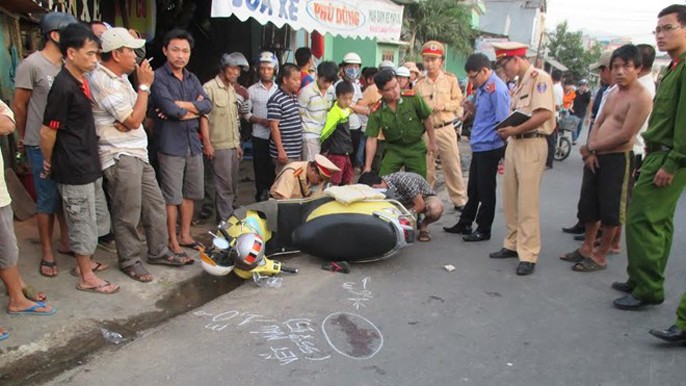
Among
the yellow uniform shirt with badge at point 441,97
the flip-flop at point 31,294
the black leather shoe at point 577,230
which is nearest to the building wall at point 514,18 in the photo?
the yellow uniform shirt with badge at point 441,97

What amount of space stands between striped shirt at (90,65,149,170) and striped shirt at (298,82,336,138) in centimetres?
243

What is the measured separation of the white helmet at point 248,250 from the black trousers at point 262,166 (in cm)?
221

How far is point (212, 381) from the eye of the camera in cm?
273

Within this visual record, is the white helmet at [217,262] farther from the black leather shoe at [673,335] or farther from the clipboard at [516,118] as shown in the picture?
the black leather shoe at [673,335]

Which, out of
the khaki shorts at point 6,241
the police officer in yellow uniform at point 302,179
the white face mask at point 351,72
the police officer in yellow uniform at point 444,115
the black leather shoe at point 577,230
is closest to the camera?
the khaki shorts at point 6,241

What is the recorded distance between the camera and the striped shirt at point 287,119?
554 centimetres

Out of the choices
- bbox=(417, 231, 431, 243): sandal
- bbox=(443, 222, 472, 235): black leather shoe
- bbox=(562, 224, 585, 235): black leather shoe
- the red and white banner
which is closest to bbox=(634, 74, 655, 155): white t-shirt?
bbox=(562, 224, 585, 235): black leather shoe

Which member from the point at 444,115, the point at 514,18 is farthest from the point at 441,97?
the point at 514,18

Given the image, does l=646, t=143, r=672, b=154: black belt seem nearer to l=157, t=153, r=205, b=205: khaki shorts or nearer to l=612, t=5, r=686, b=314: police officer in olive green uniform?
l=612, t=5, r=686, b=314: police officer in olive green uniform

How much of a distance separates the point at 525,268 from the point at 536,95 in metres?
1.40

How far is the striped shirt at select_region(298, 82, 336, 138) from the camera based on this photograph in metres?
6.03

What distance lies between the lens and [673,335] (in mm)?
3096

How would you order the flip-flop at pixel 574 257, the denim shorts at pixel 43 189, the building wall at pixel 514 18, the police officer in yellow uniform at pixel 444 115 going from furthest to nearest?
1. the building wall at pixel 514 18
2. the police officer in yellow uniform at pixel 444 115
3. the flip-flop at pixel 574 257
4. the denim shorts at pixel 43 189

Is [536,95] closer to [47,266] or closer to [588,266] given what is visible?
[588,266]
